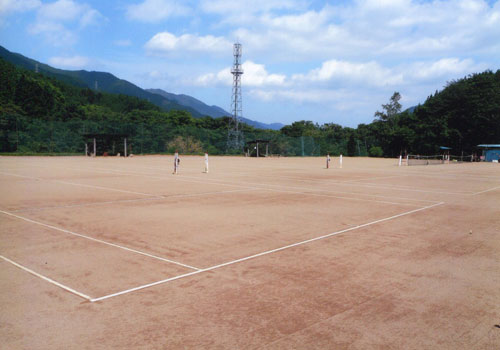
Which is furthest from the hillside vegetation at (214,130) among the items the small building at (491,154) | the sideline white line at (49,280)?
the sideline white line at (49,280)

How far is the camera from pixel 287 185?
21125 mm

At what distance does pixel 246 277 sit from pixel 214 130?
6649 centimetres

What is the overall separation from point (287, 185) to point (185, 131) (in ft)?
148

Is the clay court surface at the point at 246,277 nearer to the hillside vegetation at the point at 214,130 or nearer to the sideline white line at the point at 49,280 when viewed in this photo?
the sideline white line at the point at 49,280

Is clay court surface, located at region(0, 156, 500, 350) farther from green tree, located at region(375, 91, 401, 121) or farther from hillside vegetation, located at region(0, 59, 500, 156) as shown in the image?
green tree, located at region(375, 91, 401, 121)

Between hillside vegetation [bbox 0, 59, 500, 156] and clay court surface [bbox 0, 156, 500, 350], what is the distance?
143 ft

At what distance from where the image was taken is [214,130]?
72.2m

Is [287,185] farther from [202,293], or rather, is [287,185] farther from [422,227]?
[202,293]

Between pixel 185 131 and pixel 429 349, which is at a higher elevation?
pixel 185 131

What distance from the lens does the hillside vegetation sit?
53.7 metres

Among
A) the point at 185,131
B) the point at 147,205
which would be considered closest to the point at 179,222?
the point at 147,205

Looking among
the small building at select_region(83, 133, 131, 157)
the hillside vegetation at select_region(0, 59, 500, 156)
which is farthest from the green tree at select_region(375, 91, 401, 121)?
the small building at select_region(83, 133, 131, 157)

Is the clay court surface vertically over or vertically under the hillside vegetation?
under

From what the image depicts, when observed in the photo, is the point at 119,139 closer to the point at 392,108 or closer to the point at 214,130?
the point at 214,130
